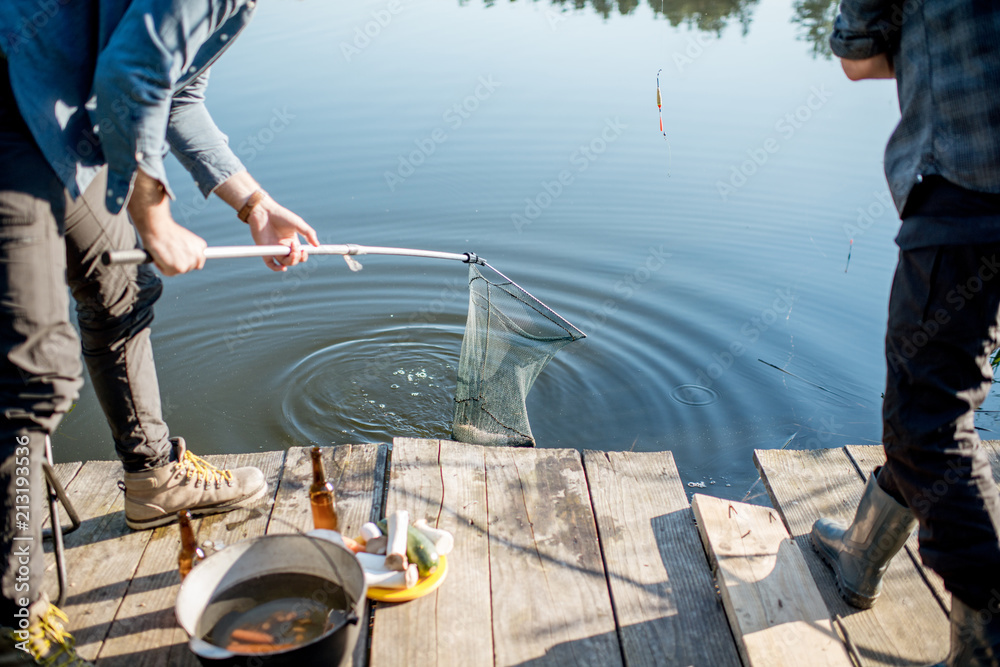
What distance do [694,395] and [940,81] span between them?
2895 mm

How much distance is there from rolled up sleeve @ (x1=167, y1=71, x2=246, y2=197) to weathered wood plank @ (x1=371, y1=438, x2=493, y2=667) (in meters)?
1.20

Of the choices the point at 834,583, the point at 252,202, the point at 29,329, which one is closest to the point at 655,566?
the point at 834,583

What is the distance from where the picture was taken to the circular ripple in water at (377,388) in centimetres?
407

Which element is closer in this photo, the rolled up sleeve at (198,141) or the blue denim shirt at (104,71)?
the blue denim shirt at (104,71)

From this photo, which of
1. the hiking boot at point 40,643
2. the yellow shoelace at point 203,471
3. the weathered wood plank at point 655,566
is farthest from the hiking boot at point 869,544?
the hiking boot at point 40,643

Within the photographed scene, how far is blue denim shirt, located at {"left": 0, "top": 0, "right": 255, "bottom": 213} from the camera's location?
178 cm

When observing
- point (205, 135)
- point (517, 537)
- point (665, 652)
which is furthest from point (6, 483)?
point (665, 652)

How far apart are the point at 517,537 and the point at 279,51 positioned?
10.5 meters

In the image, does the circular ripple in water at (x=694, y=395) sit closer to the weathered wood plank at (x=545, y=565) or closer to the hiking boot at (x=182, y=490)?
the weathered wood plank at (x=545, y=565)

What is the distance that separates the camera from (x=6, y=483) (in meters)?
1.86

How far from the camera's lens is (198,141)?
2.45 m

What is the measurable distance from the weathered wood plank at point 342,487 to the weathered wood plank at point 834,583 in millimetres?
1470

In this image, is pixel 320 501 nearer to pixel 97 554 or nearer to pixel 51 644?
pixel 97 554

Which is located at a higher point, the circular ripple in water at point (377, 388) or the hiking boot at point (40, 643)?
the hiking boot at point (40, 643)
